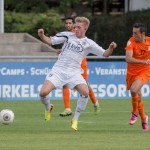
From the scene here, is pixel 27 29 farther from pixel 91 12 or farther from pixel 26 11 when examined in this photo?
pixel 91 12

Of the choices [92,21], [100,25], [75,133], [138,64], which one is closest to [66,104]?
[138,64]

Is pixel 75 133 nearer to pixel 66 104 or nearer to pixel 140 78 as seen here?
pixel 140 78

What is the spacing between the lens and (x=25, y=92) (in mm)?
27281

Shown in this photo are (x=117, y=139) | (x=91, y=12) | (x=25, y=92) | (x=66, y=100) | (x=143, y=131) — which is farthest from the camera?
(x=91, y=12)

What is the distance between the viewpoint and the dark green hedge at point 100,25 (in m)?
38.1

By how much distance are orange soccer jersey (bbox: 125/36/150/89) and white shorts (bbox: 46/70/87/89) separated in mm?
986

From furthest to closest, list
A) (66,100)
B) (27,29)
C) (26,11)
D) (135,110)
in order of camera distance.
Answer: (26,11), (27,29), (66,100), (135,110)

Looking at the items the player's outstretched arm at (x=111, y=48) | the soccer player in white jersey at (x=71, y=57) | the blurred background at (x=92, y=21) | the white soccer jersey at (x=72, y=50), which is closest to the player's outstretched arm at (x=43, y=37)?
the soccer player in white jersey at (x=71, y=57)

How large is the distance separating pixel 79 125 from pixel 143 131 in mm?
1793

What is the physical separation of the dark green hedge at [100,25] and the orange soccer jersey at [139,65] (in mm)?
19197

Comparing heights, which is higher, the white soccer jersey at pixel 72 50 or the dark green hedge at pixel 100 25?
the white soccer jersey at pixel 72 50

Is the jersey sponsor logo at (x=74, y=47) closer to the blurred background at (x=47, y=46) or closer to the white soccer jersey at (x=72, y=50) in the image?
the white soccer jersey at (x=72, y=50)

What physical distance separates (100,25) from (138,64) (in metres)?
21.0

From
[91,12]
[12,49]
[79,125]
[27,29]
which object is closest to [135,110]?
[79,125]
